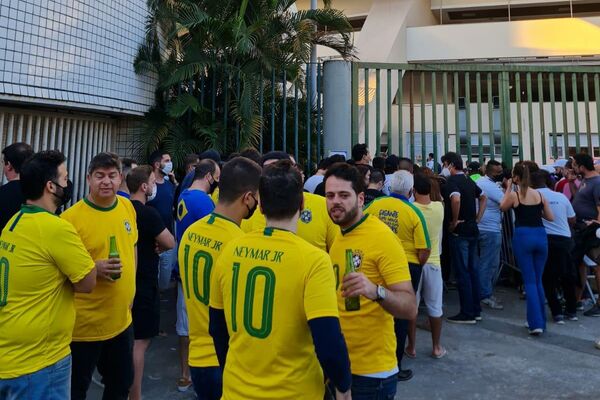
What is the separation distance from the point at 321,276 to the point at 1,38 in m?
4.87

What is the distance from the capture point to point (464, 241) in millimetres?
5383

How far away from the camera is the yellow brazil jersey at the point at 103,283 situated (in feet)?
8.61

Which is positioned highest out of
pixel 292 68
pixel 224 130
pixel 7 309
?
pixel 292 68

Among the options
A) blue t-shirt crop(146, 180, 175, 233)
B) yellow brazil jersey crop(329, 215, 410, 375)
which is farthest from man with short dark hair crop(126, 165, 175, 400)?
yellow brazil jersey crop(329, 215, 410, 375)

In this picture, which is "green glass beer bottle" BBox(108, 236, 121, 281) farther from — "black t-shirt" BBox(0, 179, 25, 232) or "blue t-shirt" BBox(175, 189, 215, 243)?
"black t-shirt" BBox(0, 179, 25, 232)

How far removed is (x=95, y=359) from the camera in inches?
106

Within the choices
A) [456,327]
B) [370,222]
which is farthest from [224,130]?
[370,222]

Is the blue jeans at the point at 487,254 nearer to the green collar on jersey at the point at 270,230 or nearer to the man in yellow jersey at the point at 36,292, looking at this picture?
the green collar on jersey at the point at 270,230

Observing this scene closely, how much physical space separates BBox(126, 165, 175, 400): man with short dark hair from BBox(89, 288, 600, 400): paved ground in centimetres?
59

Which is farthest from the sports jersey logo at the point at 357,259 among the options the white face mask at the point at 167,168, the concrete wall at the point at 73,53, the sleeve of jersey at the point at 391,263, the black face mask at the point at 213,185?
the concrete wall at the point at 73,53

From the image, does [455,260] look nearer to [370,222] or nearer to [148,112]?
[370,222]

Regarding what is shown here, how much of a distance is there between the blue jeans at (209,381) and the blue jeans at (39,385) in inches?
26.8

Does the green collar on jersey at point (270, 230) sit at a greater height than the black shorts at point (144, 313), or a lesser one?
greater

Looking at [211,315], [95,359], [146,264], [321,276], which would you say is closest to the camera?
[321,276]
